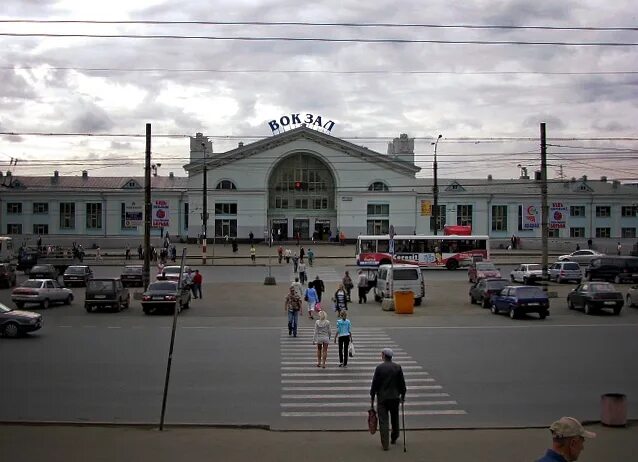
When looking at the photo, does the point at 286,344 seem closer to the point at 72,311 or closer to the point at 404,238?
the point at 72,311

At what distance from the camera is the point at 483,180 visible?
99.8 m

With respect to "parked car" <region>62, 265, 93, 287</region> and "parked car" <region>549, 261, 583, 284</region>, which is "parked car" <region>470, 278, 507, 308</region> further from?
"parked car" <region>62, 265, 93, 287</region>

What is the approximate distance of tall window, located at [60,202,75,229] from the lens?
9225 cm

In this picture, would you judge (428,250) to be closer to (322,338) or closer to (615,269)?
(615,269)

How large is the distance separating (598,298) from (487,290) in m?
5.31

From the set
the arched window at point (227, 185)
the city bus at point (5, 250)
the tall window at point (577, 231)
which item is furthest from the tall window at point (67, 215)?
the tall window at point (577, 231)

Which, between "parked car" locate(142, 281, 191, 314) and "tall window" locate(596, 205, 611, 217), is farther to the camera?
"tall window" locate(596, 205, 611, 217)

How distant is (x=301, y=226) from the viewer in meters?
93.2

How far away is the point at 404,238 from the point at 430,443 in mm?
49677

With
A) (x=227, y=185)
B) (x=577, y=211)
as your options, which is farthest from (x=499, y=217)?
(x=227, y=185)

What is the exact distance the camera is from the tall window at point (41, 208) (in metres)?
92.1

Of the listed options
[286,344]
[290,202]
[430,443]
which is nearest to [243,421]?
[430,443]

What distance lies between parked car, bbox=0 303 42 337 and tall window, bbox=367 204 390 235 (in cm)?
6859

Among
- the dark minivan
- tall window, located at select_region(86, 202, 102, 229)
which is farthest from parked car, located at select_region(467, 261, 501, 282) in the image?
tall window, located at select_region(86, 202, 102, 229)
